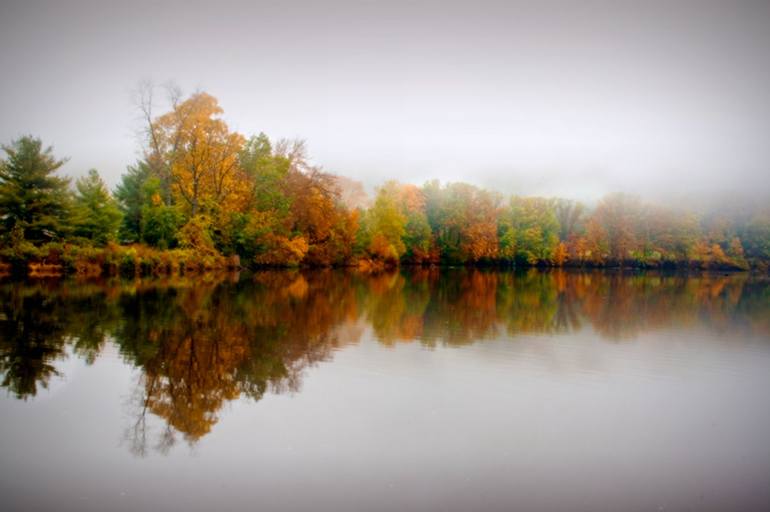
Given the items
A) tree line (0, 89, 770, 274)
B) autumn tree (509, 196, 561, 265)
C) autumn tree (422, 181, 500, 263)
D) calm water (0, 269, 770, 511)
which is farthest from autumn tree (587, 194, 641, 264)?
calm water (0, 269, 770, 511)

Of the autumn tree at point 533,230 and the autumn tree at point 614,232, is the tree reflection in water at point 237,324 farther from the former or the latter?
the autumn tree at point 614,232

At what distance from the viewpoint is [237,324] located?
56.2 feet

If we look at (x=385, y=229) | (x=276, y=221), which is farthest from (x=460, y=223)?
(x=276, y=221)

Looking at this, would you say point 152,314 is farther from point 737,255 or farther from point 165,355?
point 737,255

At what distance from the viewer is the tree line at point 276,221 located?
3572cm

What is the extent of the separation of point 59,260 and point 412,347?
3163cm

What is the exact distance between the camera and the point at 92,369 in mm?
11281

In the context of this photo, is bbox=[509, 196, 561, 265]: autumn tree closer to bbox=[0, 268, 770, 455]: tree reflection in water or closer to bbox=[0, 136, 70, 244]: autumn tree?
bbox=[0, 268, 770, 455]: tree reflection in water

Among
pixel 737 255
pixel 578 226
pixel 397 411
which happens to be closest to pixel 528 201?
pixel 578 226

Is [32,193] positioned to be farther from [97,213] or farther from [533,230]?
[533,230]

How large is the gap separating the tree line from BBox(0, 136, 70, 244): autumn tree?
0.26 feet

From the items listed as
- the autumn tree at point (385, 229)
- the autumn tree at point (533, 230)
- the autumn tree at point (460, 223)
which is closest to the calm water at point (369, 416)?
the autumn tree at point (385, 229)

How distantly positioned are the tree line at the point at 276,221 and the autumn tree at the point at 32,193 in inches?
3.1

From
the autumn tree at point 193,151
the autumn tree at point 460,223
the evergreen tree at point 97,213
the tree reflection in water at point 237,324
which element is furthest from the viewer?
the autumn tree at point 460,223
